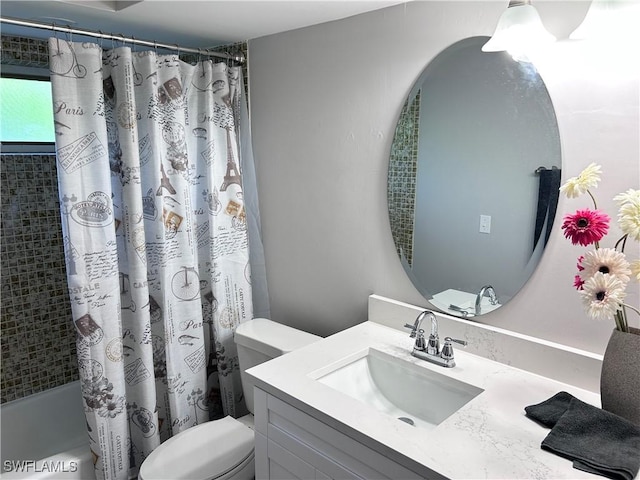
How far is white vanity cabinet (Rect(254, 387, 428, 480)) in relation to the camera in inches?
49.0

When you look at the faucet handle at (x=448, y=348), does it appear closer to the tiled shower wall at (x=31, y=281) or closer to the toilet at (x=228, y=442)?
the toilet at (x=228, y=442)

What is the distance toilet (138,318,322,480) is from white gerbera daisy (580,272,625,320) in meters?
1.07

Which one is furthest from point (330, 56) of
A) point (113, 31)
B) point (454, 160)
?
point (113, 31)

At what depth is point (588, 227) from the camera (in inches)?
48.2

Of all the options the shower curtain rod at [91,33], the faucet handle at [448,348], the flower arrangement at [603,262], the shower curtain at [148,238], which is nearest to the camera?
the flower arrangement at [603,262]

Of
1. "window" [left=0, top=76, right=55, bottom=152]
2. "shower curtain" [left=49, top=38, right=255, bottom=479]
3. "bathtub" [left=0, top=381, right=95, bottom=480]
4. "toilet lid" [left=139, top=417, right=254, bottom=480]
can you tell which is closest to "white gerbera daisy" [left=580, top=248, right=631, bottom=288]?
"toilet lid" [left=139, top=417, right=254, bottom=480]

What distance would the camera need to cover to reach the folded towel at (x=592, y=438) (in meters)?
1.07

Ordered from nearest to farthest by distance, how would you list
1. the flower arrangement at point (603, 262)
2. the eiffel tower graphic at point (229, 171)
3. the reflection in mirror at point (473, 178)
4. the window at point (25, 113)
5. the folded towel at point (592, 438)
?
1. the folded towel at point (592, 438)
2. the flower arrangement at point (603, 262)
3. the reflection in mirror at point (473, 178)
4. the eiffel tower graphic at point (229, 171)
5. the window at point (25, 113)

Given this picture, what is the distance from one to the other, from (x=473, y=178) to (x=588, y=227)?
1.57 feet

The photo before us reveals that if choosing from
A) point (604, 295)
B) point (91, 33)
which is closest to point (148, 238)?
point (91, 33)

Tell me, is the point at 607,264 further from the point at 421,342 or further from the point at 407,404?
the point at 407,404

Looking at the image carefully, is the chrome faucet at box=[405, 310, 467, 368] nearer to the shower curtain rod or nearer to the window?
the shower curtain rod

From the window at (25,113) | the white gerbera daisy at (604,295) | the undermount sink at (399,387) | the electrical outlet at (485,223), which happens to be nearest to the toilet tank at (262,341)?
the undermount sink at (399,387)

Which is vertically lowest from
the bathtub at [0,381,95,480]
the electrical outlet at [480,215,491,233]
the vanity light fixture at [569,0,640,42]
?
the bathtub at [0,381,95,480]
